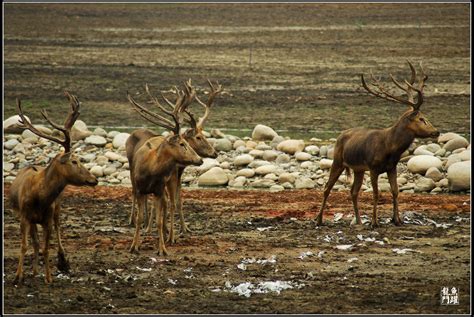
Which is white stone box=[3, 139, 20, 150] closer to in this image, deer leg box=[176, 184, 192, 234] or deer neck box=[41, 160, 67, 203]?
deer leg box=[176, 184, 192, 234]

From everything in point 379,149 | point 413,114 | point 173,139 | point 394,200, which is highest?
point 413,114

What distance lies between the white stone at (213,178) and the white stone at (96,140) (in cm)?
404

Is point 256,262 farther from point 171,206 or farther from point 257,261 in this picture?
point 171,206

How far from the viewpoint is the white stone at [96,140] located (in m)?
28.5

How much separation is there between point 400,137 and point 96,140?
35.5ft

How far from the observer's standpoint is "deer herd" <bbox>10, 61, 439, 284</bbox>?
15844mm

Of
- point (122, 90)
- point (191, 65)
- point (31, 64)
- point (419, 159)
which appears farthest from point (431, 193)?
point (31, 64)

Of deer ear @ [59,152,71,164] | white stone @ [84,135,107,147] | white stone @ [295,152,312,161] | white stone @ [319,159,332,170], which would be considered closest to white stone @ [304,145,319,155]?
white stone @ [295,152,312,161]

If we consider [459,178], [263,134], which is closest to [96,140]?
[263,134]

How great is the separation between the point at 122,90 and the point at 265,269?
22244 millimetres

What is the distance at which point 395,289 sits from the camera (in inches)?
604

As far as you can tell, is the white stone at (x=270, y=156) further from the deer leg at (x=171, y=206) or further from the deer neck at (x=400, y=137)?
the deer leg at (x=171, y=206)

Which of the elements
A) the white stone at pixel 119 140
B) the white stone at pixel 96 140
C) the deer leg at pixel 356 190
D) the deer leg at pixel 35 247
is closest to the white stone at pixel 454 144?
the deer leg at pixel 356 190

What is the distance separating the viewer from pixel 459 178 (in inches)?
931
